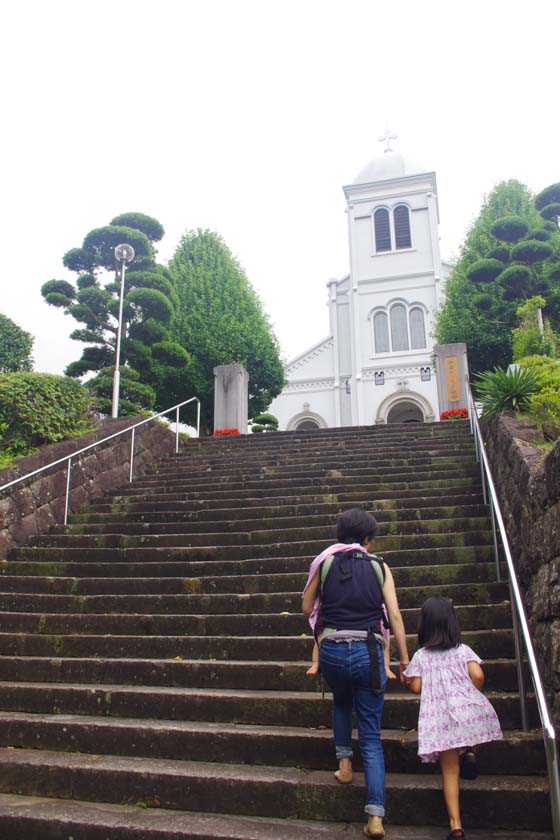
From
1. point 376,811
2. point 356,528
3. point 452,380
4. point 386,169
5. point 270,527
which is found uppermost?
point 386,169

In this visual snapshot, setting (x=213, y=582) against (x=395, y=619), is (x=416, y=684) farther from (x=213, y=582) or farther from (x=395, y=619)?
(x=213, y=582)

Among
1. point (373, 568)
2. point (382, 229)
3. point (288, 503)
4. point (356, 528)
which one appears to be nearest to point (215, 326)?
point (382, 229)

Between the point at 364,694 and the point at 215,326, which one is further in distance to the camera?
the point at 215,326

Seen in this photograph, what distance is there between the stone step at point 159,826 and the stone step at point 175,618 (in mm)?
1637

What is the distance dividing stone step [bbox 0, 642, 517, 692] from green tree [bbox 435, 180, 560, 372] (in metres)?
12.9

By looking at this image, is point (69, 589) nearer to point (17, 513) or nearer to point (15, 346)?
point (17, 513)

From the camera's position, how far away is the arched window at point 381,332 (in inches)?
1152

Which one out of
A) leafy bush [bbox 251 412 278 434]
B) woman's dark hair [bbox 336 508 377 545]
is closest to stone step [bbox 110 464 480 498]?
woman's dark hair [bbox 336 508 377 545]

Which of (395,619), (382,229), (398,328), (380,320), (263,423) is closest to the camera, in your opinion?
(395,619)

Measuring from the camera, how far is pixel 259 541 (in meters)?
6.50

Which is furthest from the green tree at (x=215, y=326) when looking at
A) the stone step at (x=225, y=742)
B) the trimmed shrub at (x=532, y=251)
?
the stone step at (x=225, y=742)

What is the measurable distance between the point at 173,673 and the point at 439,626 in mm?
2171

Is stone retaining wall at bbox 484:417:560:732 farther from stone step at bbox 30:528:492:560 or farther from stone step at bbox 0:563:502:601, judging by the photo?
stone step at bbox 30:528:492:560

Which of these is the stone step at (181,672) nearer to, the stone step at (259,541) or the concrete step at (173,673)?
the concrete step at (173,673)
